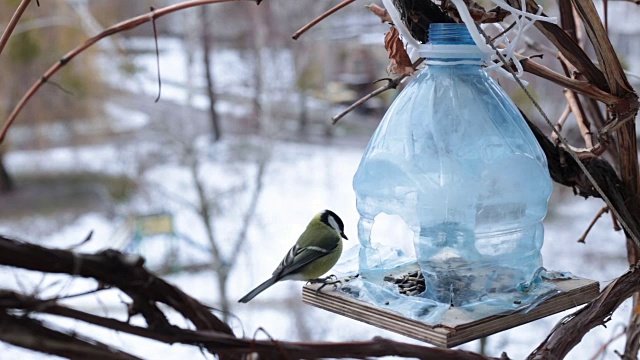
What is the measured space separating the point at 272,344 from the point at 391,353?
0.08 metres

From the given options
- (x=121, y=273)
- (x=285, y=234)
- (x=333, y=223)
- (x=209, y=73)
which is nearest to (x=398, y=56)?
(x=333, y=223)

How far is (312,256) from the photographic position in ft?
3.07

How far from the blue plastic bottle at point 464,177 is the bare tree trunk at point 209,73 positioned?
182 inches

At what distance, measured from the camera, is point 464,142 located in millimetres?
859

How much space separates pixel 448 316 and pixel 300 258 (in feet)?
0.76

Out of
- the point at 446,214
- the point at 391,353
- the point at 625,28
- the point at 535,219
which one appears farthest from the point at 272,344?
the point at 625,28

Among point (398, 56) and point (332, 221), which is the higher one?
point (398, 56)

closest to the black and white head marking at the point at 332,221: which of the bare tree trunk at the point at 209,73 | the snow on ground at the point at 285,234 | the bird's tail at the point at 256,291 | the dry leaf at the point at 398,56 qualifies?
the bird's tail at the point at 256,291

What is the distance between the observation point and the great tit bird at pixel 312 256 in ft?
3.05

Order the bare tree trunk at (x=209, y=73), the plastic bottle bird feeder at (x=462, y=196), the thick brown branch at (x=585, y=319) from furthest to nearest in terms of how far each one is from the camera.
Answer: the bare tree trunk at (x=209, y=73)
the plastic bottle bird feeder at (x=462, y=196)
the thick brown branch at (x=585, y=319)

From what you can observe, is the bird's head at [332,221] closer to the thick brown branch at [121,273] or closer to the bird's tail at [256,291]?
the bird's tail at [256,291]

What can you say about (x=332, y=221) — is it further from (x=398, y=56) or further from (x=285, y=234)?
(x=285, y=234)

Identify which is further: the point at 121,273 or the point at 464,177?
the point at 464,177

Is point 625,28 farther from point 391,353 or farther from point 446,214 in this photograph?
point 391,353
